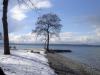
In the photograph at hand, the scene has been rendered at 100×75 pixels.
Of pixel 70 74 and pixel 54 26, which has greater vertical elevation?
pixel 54 26

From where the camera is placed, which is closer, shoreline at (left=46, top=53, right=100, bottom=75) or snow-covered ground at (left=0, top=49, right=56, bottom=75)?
snow-covered ground at (left=0, top=49, right=56, bottom=75)

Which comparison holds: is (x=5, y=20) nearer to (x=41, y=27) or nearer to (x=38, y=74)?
(x=38, y=74)

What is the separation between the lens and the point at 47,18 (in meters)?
71.0

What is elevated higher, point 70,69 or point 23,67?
point 23,67

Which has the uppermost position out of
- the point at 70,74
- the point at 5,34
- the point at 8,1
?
the point at 8,1

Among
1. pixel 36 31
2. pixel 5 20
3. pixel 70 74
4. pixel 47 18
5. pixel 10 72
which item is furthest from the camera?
pixel 36 31

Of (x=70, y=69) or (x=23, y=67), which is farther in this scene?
(x=70, y=69)

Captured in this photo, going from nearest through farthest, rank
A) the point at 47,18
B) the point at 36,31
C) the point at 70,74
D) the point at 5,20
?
1. the point at 70,74
2. the point at 5,20
3. the point at 47,18
4. the point at 36,31

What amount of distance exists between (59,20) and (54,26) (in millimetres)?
2092

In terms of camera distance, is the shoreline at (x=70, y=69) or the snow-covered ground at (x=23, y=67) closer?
the snow-covered ground at (x=23, y=67)

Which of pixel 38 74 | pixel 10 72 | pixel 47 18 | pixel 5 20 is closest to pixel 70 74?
pixel 38 74

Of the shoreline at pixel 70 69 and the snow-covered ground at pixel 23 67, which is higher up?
the snow-covered ground at pixel 23 67

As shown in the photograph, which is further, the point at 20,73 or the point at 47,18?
the point at 47,18

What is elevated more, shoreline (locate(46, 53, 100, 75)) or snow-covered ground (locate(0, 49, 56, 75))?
snow-covered ground (locate(0, 49, 56, 75))
